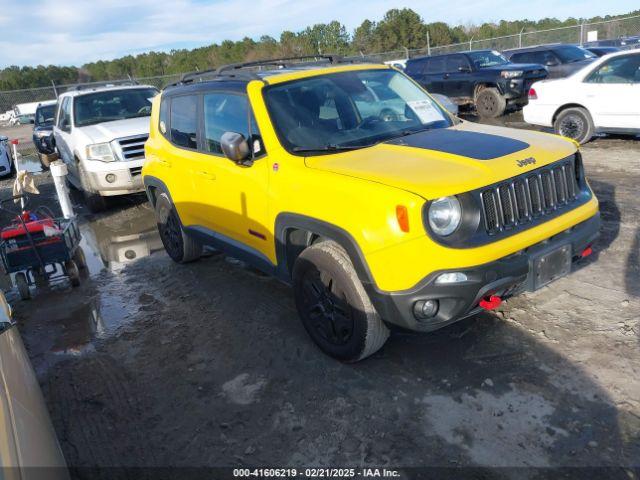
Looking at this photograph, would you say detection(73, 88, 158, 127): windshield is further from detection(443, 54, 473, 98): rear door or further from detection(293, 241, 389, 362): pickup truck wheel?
detection(443, 54, 473, 98): rear door

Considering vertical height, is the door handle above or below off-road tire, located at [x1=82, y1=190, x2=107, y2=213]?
above

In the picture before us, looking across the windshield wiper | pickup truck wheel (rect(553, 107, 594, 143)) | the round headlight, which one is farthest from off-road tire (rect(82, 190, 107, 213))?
pickup truck wheel (rect(553, 107, 594, 143))

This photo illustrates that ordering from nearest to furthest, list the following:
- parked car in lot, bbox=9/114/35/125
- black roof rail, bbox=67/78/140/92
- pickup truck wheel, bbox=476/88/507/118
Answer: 1. black roof rail, bbox=67/78/140/92
2. pickup truck wheel, bbox=476/88/507/118
3. parked car in lot, bbox=9/114/35/125

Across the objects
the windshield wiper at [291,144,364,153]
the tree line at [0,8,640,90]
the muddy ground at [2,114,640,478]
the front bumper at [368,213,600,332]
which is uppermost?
the tree line at [0,8,640,90]

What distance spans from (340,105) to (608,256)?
2787 mm

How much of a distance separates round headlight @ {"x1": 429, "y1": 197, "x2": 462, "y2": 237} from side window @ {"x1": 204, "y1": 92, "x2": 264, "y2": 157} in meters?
1.48

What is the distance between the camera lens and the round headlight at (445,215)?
2957 mm

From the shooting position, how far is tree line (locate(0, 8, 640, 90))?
179ft

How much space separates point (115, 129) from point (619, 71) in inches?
321

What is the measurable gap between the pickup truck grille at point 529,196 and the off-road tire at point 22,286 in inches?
188

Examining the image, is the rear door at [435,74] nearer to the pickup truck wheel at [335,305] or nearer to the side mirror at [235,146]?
the side mirror at [235,146]

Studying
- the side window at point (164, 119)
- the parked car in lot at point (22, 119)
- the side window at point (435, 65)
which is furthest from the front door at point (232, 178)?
the parked car in lot at point (22, 119)

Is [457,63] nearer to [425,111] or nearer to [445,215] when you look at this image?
[425,111]

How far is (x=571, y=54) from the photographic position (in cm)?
1472
